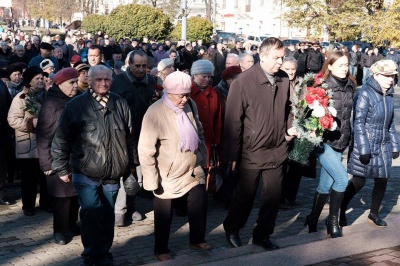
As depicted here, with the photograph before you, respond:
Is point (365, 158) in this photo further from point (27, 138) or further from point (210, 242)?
point (27, 138)

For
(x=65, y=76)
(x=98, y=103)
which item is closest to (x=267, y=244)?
(x=98, y=103)

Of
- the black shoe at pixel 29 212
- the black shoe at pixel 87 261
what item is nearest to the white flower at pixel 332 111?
the black shoe at pixel 87 261

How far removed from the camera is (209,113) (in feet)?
28.7

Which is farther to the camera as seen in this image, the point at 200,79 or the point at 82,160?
the point at 200,79

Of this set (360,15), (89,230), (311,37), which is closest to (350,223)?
(89,230)

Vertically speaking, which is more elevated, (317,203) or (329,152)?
(329,152)

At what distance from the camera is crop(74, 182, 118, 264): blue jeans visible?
6.93 metres

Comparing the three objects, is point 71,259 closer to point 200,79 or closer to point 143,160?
point 143,160

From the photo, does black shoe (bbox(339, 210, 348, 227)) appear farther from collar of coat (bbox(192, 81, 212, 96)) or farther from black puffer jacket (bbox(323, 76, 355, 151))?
collar of coat (bbox(192, 81, 212, 96))

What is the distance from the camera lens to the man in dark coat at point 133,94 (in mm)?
8820

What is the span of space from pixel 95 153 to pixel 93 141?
4.3 inches

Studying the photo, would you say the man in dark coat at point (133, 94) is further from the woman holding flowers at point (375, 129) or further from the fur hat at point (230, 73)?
the woman holding flowers at point (375, 129)

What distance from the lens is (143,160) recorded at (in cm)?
683

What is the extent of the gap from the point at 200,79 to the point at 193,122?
178 centimetres
